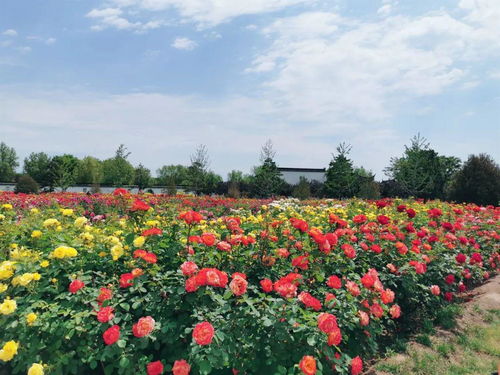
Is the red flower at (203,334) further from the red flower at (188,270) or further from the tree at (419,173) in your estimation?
the tree at (419,173)

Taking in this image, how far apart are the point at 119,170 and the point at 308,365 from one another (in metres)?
49.1

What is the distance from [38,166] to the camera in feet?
168

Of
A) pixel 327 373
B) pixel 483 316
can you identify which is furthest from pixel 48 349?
pixel 483 316

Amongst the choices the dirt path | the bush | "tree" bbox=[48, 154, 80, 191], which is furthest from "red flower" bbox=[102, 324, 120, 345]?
"tree" bbox=[48, 154, 80, 191]

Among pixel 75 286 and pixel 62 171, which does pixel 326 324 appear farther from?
pixel 62 171

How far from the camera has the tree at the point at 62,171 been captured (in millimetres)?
36588

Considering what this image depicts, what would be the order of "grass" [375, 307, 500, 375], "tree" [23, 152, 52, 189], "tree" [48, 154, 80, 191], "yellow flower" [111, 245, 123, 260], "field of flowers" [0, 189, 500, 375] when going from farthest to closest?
1. "tree" [23, 152, 52, 189]
2. "tree" [48, 154, 80, 191]
3. "grass" [375, 307, 500, 375]
4. "yellow flower" [111, 245, 123, 260]
5. "field of flowers" [0, 189, 500, 375]

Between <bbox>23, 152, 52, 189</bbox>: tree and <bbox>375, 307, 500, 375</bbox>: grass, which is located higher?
<bbox>23, 152, 52, 189</bbox>: tree

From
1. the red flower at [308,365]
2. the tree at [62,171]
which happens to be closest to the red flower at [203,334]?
the red flower at [308,365]

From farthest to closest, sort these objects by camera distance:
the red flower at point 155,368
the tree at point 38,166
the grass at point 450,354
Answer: the tree at point 38,166 → the grass at point 450,354 → the red flower at point 155,368

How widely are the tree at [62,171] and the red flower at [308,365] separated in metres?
37.4

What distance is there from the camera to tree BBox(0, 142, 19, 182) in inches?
2212

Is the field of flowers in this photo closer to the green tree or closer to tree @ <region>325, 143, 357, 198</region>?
tree @ <region>325, 143, 357, 198</region>

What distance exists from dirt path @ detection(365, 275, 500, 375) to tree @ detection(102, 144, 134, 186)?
45.7 metres
